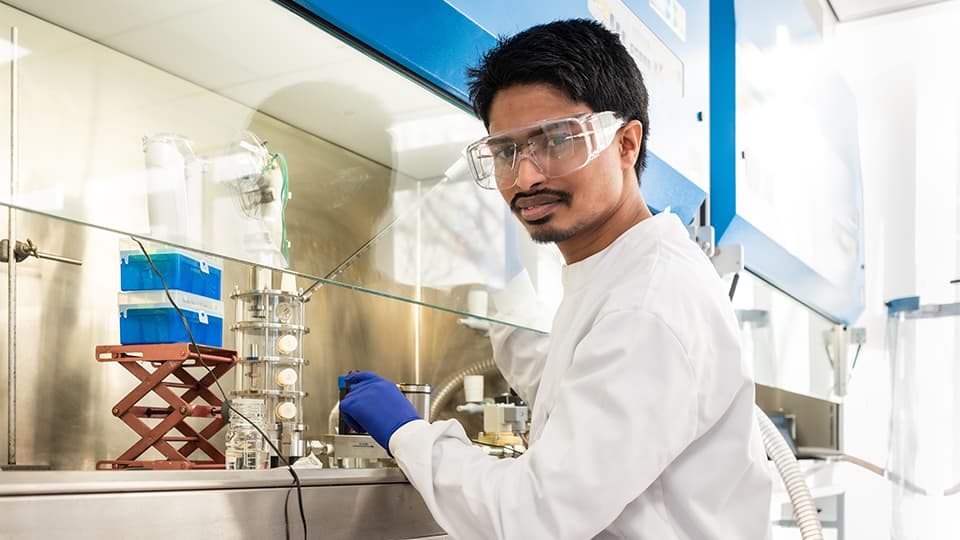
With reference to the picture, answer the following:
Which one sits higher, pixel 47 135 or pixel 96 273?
pixel 47 135

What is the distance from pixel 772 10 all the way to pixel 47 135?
2243 millimetres

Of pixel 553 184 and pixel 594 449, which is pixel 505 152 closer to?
pixel 553 184

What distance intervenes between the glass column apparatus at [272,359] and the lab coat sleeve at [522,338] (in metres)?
0.37

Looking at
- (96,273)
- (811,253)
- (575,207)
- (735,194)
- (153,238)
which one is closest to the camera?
(153,238)

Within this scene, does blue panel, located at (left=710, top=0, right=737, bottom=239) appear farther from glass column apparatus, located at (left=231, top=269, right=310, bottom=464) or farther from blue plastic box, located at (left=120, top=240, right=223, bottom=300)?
blue plastic box, located at (left=120, top=240, right=223, bottom=300)

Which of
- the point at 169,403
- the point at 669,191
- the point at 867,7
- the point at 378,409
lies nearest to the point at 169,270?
the point at 169,403

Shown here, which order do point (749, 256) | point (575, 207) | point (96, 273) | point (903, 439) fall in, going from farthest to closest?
1. point (903, 439)
2. point (749, 256)
3. point (96, 273)
4. point (575, 207)

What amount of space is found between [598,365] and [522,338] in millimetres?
661

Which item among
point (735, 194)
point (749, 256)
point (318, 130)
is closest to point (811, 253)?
point (749, 256)

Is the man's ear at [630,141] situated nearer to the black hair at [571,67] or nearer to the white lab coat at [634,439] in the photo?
the black hair at [571,67]

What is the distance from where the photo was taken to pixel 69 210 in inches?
34.4

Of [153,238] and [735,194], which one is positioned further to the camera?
[735,194]

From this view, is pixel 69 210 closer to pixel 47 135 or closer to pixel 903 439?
pixel 47 135

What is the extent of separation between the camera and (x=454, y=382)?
2336 mm
